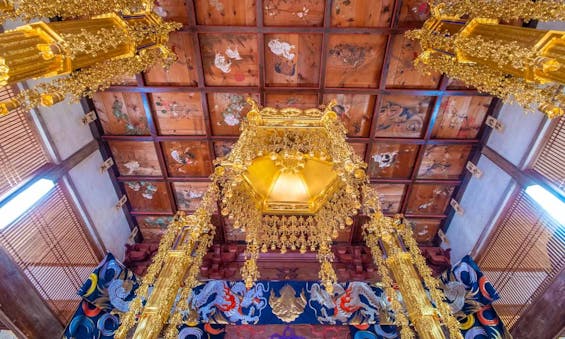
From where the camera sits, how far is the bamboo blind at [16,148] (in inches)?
153

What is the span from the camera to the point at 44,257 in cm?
447

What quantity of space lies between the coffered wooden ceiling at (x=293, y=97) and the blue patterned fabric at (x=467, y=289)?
1.55 metres

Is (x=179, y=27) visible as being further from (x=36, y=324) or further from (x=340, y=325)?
(x=340, y=325)

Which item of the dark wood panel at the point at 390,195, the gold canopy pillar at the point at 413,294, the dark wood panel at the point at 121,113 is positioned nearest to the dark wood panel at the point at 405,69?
the dark wood panel at the point at 390,195

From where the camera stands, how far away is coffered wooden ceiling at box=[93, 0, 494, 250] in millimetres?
4668

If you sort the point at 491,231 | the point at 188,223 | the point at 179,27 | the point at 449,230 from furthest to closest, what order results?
the point at 449,230, the point at 491,231, the point at 179,27, the point at 188,223

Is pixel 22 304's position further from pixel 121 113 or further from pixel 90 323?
pixel 121 113

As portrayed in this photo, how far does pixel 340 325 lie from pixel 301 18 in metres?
5.48

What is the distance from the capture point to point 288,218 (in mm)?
5574

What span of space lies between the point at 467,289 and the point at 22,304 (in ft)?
22.4

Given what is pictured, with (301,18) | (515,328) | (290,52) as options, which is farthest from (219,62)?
(515,328)

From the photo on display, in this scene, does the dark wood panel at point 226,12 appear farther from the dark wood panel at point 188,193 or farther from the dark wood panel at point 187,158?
the dark wood panel at point 188,193

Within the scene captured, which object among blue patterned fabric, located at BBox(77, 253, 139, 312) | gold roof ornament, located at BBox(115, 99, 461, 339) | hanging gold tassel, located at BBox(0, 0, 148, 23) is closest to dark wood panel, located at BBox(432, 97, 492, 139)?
gold roof ornament, located at BBox(115, 99, 461, 339)

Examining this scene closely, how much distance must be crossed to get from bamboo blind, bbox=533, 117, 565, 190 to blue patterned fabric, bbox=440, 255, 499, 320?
6.11 feet
